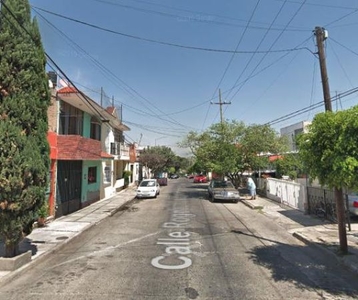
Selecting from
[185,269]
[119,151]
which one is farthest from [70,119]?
[185,269]

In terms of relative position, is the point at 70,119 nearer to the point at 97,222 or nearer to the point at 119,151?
the point at 97,222

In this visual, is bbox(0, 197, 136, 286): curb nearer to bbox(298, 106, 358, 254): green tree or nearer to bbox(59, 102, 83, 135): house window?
bbox(59, 102, 83, 135): house window

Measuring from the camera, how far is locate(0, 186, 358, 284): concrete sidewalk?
25.7 ft

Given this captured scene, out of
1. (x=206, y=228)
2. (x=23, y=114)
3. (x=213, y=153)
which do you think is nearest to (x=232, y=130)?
(x=213, y=153)

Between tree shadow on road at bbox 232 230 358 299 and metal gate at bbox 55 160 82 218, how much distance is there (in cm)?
1004

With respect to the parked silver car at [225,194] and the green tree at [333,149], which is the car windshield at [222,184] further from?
the green tree at [333,149]

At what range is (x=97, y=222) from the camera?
44.4 feet

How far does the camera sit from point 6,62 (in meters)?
6.90

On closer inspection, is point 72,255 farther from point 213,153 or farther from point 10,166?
point 213,153

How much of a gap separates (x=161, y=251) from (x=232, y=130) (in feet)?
59.4

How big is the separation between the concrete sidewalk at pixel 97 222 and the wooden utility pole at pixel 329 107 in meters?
0.40

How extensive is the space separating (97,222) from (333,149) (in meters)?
10.4

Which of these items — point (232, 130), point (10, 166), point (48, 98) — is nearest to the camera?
point (10, 166)

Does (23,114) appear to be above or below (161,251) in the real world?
above
